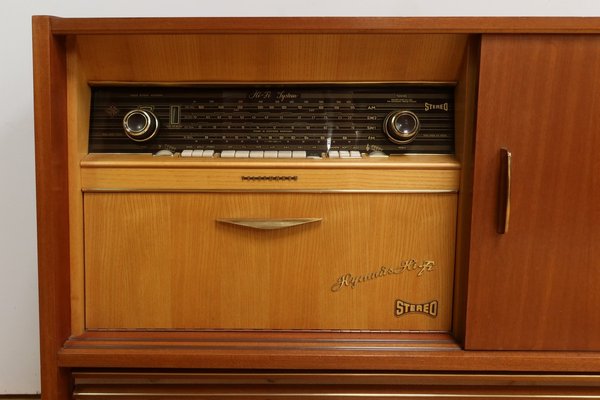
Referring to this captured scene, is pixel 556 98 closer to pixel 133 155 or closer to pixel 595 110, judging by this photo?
pixel 595 110

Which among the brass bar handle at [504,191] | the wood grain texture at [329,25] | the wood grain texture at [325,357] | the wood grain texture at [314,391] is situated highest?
the wood grain texture at [329,25]

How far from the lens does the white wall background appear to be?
1.43 metres

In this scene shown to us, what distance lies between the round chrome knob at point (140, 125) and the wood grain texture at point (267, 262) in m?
0.13

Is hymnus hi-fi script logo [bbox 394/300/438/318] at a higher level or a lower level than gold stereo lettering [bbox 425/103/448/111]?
lower

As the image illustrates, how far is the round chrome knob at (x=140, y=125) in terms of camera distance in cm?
115

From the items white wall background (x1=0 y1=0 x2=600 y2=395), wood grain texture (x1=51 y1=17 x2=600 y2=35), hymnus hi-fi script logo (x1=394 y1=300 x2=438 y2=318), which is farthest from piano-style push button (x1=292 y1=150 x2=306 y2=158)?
white wall background (x1=0 y1=0 x2=600 y2=395)

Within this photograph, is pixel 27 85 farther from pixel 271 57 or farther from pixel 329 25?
pixel 329 25

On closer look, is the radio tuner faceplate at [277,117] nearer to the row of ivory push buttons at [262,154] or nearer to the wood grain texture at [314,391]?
the row of ivory push buttons at [262,154]

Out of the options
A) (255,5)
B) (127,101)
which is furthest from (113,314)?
(255,5)

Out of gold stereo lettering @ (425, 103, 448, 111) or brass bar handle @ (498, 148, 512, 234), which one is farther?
gold stereo lettering @ (425, 103, 448, 111)

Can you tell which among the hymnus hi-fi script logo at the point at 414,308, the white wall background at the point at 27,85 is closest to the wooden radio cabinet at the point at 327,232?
the hymnus hi-fi script logo at the point at 414,308

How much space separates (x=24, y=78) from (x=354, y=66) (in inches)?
35.6

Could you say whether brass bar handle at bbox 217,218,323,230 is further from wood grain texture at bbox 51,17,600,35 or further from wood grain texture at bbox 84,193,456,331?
wood grain texture at bbox 51,17,600,35

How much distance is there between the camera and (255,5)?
4.71ft
